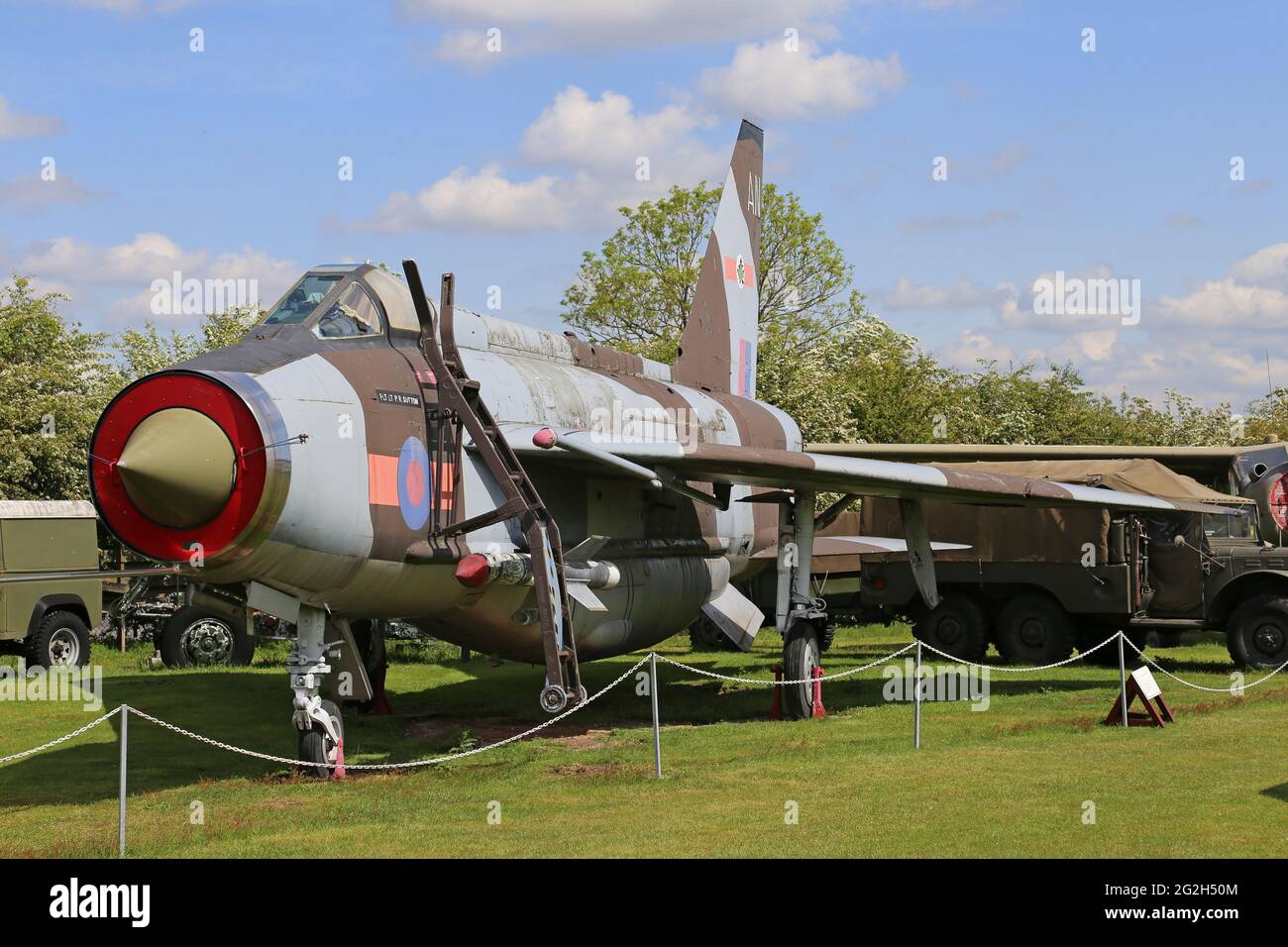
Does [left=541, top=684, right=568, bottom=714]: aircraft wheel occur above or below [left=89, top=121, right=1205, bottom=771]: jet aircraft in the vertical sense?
below

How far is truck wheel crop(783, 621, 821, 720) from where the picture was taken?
15.9 metres

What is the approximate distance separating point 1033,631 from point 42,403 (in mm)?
20498

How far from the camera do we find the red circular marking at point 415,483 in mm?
12156

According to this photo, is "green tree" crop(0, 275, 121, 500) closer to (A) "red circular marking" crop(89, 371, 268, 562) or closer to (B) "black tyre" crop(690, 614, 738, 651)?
(B) "black tyre" crop(690, 614, 738, 651)

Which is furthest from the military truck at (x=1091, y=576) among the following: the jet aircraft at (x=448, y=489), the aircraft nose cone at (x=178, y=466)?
the aircraft nose cone at (x=178, y=466)

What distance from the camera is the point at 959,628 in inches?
860

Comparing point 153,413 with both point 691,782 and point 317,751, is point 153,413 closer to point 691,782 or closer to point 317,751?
point 317,751

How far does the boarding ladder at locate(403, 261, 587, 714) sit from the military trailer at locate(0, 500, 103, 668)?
35.3ft

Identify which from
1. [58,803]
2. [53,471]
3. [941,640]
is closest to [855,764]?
[58,803]

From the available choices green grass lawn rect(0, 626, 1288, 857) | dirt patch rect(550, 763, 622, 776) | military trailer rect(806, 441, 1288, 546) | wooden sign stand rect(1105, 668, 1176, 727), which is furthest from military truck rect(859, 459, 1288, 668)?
dirt patch rect(550, 763, 622, 776)

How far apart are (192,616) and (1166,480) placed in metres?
15.4

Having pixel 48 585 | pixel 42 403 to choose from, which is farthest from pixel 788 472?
pixel 42 403

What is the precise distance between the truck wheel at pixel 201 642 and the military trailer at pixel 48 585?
45.2 inches

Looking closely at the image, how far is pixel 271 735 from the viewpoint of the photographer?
15234 millimetres
